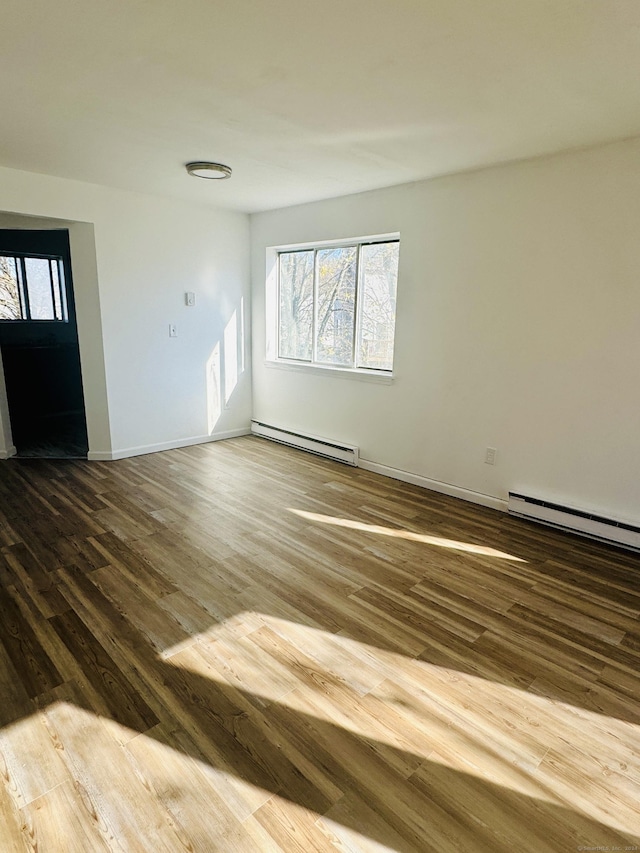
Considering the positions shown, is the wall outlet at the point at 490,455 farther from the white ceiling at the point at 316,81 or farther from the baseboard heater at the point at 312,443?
the white ceiling at the point at 316,81

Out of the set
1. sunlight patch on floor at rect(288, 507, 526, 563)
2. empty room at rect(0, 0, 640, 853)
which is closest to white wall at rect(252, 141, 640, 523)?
empty room at rect(0, 0, 640, 853)

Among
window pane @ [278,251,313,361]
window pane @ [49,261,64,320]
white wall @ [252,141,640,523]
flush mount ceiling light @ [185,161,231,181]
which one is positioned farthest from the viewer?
window pane @ [49,261,64,320]

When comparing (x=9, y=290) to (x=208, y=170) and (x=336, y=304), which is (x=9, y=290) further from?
(x=336, y=304)

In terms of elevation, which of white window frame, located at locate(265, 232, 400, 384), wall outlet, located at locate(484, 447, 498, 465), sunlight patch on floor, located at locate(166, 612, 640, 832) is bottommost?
sunlight patch on floor, located at locate(166, 612, 640, 832)

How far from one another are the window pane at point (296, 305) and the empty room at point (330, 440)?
0.15 ft

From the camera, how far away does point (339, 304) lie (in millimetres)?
4559

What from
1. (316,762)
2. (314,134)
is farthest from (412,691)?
(314,134)

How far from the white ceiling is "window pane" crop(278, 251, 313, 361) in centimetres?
167

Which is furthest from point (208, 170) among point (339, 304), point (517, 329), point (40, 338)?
point (40, 338)

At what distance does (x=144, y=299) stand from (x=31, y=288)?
227cm

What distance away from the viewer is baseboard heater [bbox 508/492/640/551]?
2910 millimetres

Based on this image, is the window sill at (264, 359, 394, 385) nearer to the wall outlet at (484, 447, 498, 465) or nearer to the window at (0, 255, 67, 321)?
the wall outlet at (484, 447, 498, 465)

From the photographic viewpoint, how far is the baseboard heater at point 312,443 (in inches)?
178

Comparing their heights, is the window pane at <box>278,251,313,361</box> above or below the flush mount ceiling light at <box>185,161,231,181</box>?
below
